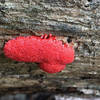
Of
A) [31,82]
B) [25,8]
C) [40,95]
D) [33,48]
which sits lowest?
[40,95]

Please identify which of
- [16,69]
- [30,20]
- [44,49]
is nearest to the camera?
[44,49]

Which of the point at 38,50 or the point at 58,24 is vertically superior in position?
the point at 58,24

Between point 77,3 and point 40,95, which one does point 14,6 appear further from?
point 40,95

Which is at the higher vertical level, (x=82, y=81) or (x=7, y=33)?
(x=7, y=33)

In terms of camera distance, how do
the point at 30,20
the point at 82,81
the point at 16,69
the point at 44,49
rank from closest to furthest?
the point at 44,49
the point at 30,20
the point at 16,69
the point at 82,81

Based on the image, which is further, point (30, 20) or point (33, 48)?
point (30, 20)

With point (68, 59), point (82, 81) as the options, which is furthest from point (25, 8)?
point (82, 81)

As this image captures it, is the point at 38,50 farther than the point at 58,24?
No
